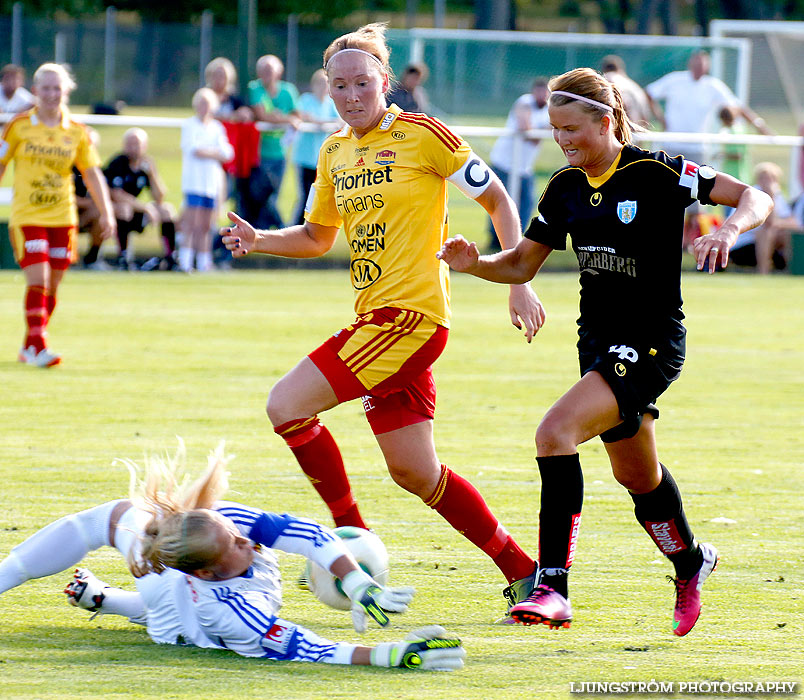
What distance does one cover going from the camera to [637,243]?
4812 millimetres

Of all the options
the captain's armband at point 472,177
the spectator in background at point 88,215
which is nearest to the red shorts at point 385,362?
the captain's armband at point 472,177

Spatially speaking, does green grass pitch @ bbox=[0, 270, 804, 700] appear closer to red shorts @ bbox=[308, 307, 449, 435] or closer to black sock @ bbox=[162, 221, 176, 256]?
red shorts @ bbox=[308, 307, 449, 435]

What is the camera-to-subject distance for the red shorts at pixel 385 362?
16.8 feet

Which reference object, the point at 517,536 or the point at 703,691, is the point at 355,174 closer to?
the point at 517,536

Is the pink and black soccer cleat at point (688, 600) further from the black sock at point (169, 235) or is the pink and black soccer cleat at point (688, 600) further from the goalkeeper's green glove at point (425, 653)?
the black sock at point (169, 235)

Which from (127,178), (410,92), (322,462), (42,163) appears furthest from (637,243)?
(410,92)

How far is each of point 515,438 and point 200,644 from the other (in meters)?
4.19


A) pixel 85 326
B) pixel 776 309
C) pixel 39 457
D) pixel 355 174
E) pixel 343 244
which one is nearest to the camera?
pixel 355 174

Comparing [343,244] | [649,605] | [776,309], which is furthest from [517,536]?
[343,244]

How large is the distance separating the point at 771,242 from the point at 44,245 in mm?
11490

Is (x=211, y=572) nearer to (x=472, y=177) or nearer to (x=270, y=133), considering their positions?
(x=472, y=177)

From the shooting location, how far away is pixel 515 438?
8508 millimetres

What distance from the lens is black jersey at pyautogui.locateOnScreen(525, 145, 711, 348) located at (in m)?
4.82

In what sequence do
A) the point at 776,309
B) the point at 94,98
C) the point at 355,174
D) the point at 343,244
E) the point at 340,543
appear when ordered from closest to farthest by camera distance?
the point at 340,543 → the point at 355,174 → the point at 776,309 → the point at 343,244 → the point at 94,98
